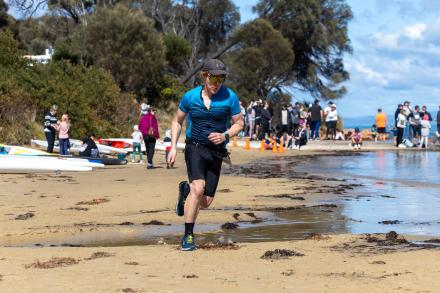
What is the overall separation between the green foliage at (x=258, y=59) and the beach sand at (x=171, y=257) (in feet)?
114

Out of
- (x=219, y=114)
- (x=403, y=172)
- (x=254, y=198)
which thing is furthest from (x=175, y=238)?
(x=403, y=172)

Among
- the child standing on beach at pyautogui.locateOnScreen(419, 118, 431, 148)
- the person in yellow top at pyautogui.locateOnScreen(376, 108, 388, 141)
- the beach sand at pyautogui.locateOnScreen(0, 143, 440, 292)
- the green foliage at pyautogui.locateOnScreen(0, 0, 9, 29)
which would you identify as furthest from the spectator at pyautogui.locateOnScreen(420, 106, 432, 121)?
the green foliage at pyautogui.locateOnScreen(0, 0, 9, 29)

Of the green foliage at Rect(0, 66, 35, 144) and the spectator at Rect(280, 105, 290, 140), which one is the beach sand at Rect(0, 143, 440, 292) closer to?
the green foliage at Rect(0, 66, 35, 144)

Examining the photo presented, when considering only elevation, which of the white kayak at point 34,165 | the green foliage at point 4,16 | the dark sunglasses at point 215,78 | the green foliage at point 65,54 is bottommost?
the white kayak at point 34,165

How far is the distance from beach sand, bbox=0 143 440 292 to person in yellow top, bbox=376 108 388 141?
25.4m

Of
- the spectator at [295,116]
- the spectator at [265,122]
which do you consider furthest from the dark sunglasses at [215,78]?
the spectator at [295,116]

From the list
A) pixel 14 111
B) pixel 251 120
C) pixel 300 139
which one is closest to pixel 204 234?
pixel 14 111

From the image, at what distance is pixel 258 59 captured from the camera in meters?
46.1

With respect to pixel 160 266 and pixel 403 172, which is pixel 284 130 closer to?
pixel 403 172

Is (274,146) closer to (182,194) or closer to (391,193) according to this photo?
(391,193)

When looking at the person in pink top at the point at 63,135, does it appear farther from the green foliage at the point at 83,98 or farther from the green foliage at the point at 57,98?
the green foliage at the point at 83,98

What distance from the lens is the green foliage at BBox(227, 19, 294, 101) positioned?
4609 centimetres

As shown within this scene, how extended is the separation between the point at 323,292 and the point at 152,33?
109 feet

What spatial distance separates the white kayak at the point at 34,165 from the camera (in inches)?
671
